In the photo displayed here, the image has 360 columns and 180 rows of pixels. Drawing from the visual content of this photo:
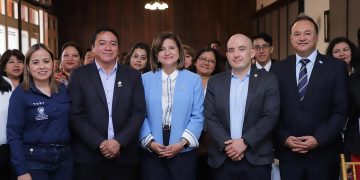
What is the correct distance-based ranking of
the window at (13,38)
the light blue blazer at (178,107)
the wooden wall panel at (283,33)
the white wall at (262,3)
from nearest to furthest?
the light blue blazer at (178,107)
the window at (13,38)
the wooden wall panel at (283,33)
the white wall at (262,3)

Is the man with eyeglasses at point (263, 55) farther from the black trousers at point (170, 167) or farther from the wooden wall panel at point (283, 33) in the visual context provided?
the wooden wall panel at point (283, 33)

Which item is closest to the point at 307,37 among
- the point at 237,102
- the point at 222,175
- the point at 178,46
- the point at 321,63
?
the point at 321,63

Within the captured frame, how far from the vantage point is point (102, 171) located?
298 centimetres

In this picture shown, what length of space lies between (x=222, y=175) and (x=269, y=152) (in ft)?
1.14

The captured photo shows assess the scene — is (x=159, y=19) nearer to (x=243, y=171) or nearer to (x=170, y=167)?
(x=170, y=167)

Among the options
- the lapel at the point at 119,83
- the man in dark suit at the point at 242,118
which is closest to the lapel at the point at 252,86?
the man in dark suit at the point at 242,118

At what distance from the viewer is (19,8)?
8.72 meters

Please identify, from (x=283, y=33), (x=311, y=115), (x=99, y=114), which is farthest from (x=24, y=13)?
(x=311, y=115)

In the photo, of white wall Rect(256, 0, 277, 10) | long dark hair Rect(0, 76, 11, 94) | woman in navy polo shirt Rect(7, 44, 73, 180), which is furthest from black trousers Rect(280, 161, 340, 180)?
white wall Rect(256, 0, 277, 10)

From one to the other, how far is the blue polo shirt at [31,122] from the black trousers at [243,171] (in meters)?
1.08

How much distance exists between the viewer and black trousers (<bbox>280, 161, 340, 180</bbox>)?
295cm

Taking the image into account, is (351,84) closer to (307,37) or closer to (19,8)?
(307,37)

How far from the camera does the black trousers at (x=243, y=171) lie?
291cm

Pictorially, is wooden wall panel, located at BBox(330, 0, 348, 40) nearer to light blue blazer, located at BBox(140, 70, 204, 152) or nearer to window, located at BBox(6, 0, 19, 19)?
light blue blazer, located at BBox(140, 70, 204, 152)
